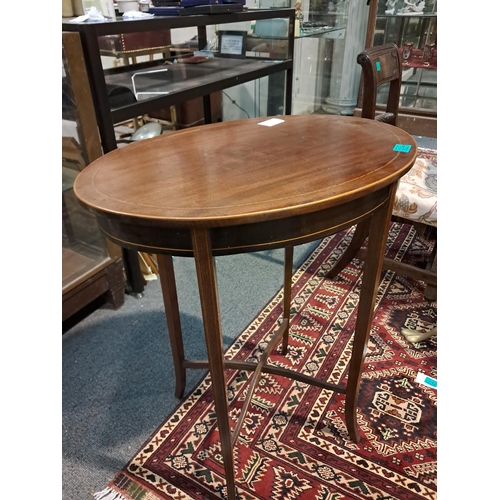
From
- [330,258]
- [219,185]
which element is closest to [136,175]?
[219,185]

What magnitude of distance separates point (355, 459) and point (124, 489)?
69 cm

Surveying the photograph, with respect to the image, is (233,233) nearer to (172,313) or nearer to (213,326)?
(213,326)

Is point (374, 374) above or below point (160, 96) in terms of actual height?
below

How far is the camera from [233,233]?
708mm

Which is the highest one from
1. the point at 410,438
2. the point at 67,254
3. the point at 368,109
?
the point at 368,109

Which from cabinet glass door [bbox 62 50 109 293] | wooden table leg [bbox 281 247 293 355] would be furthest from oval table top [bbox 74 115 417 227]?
cabinet glass door [bbox 62 50 109 293]

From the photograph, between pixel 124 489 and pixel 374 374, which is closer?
pixel 124 489

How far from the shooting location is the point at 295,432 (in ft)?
4.30

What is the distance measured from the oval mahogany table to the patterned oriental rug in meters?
0.16

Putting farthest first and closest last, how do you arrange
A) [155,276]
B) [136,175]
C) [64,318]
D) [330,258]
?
[330,258] → [155,276] → [64,318] → [136,175]

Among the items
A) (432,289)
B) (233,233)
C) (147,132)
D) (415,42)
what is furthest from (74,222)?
(415,42)

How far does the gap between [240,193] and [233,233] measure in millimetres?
88

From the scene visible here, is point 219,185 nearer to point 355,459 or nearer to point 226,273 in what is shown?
point 355,459

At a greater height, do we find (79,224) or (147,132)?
(147,132)
